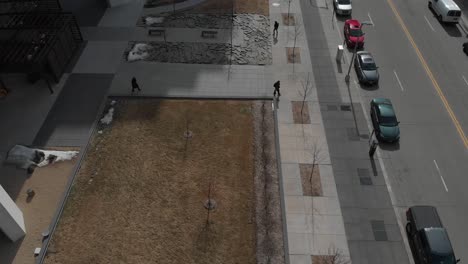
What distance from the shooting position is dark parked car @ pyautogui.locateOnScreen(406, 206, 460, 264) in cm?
2114

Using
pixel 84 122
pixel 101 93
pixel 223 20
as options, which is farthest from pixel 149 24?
pixel 84 122

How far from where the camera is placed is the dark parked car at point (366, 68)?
33.7 metres

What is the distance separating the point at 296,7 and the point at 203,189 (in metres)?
28.5

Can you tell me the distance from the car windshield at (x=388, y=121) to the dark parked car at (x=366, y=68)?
18.1 feet

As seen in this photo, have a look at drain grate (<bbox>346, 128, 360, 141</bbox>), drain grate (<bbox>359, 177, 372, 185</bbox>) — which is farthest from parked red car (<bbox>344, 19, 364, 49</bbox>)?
drain grate (<bbox>359, 177, 372, 185</bbox>)

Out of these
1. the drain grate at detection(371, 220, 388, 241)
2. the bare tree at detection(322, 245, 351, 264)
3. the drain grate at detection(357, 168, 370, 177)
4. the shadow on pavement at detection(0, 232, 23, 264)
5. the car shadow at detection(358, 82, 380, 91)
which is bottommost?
the drain grate at detection(371, 220, 388, 241)

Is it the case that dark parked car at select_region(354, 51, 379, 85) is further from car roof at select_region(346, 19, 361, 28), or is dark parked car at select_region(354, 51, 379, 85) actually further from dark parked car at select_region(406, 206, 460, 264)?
dark parked car at select_region(406, 206, 460, 264)

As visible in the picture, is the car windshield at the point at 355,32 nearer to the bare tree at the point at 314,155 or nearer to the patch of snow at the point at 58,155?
the bare tree at the point at 314,155

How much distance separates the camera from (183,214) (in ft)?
79.8

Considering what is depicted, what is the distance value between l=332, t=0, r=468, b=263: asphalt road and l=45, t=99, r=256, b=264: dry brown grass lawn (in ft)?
36.6

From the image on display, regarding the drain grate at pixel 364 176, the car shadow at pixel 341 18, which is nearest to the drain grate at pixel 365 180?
the drain grate at pixel 364 176

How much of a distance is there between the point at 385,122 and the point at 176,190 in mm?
16941

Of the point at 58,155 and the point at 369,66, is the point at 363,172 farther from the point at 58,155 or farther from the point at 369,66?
the point at 58,155

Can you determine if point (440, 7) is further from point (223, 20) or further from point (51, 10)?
point (51, 10)
